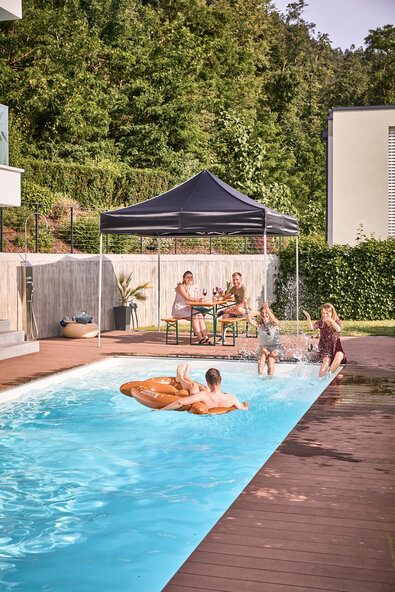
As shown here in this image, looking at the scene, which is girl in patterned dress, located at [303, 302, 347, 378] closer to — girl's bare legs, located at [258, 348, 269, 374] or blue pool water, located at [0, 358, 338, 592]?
blue pool water, located at [0, 358, 338, 592]

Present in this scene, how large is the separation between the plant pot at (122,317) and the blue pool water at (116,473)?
6.05 metres

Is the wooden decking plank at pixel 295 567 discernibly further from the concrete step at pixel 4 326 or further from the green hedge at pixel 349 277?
the green hedge at pixel 349 277

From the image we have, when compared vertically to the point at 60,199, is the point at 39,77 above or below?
above

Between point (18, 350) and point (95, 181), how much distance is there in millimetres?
13199

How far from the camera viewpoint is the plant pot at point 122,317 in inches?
647

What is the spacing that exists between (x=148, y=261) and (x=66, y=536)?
13.3 metres

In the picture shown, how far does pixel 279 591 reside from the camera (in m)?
3.28

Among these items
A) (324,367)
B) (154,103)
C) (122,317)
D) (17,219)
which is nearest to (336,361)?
(324,367)

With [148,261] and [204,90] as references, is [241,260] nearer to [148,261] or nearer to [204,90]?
[148,261]

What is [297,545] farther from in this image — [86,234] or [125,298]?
[86,234]

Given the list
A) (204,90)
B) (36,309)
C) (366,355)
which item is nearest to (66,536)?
(366,355)

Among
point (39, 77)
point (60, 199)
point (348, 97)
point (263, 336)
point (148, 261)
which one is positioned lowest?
point (263, 336)

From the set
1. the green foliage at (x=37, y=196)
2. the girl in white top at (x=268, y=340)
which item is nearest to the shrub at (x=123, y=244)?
the green foliage at (x=37, y=196)

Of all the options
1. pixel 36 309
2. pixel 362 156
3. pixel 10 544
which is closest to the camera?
pixel 10 544
